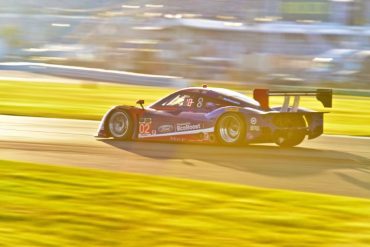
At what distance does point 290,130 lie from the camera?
1266 centimetres

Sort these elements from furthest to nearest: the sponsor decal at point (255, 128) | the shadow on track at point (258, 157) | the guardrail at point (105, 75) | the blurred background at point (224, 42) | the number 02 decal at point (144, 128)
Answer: the blurred background at point (224, 42) < the guardrail at point (105, 75) < the number 02 decal at point (144, 128) < the sponsor decal at point (255, 128) < the shadow on track at point (258, 157)

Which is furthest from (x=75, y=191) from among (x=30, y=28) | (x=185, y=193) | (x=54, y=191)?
(x=30, y=28)

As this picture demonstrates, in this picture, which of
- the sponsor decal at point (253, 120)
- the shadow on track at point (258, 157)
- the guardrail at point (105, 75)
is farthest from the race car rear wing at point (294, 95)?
the guardrail at point (105, 75)

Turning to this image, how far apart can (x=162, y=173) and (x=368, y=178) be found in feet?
8.45

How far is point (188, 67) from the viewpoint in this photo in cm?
6900

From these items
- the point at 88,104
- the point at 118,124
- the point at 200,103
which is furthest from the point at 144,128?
the point at 88,104

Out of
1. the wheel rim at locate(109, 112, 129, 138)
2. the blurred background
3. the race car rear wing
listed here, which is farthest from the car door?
the blurred background

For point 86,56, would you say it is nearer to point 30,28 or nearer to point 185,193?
point 30,28

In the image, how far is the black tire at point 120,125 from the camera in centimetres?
1364

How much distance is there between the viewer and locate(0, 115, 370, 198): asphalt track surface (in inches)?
374

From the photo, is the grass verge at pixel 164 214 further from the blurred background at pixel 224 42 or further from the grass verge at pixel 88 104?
the blurred background at pixel 224 42

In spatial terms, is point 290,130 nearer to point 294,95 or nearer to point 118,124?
point 294,95

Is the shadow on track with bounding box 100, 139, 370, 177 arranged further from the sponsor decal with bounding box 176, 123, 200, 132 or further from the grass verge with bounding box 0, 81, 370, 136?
the grass verge with bounding box 0, 81, 370, 136

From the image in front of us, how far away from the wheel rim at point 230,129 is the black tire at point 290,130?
25.0 inches
